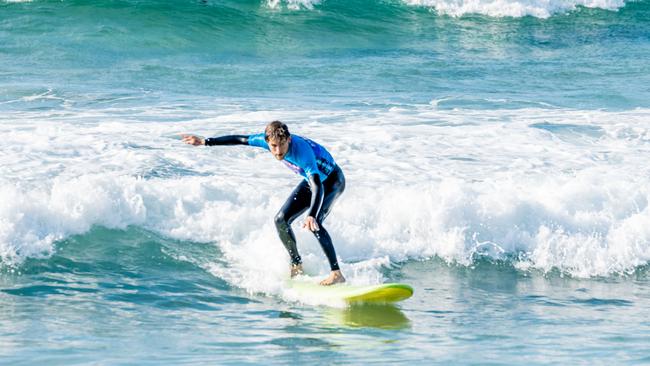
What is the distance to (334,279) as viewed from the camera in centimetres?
759

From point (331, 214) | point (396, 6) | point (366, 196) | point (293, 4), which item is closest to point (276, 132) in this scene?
point (331, 214)

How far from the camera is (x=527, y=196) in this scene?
407 inches

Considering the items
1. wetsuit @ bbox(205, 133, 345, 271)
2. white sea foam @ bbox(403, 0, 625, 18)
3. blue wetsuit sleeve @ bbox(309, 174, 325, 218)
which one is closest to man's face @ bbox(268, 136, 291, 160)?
wetsuit @ bbox(205, 133, 345, 271)

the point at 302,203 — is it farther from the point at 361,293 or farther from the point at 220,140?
the point at 361,293

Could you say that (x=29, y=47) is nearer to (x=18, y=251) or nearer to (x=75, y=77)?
(x=75, y=77)

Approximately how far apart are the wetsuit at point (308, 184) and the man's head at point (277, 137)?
0.28 meters

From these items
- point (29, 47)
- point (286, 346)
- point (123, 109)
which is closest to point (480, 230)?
point (286, 346)

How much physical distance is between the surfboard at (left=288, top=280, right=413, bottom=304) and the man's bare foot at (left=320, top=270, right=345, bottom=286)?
5 cm

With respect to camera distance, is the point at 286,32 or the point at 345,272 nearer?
the point at 345,272

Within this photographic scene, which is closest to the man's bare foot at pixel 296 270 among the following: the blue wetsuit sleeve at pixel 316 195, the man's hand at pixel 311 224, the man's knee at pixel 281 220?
the man's knee at pixel 281 220

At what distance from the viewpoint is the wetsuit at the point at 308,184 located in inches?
289

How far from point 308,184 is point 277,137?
2.88ft

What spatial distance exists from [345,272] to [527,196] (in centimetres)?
288

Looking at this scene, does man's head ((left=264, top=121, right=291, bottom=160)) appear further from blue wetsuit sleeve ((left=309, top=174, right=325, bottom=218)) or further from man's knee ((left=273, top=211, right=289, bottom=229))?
man's knee ((left=273, top=211, right=289, bottom=229))
